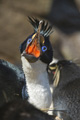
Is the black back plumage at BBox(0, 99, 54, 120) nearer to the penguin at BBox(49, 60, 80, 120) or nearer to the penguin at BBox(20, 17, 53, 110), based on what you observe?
the penguin at BBox(20, 17, 53, 110)

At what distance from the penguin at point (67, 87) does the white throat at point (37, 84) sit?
0.31 meters

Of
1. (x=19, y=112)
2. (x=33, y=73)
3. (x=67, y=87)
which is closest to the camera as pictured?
(x=19, y=112)

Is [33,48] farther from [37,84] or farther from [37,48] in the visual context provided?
[37,84]

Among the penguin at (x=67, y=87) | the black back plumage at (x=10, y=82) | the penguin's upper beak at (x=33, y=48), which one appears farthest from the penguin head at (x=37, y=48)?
the penguin at (x=67, y=87)

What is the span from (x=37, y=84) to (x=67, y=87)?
20.3 inches

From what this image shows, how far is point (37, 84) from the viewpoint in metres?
3.16

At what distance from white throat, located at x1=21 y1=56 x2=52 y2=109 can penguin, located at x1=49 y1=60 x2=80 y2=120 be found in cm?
31

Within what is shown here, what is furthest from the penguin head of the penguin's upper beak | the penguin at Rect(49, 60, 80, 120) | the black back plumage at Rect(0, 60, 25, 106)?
the penguin at Rect(49, 60, 80, 120)

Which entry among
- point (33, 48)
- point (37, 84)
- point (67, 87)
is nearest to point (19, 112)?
point (33, 48)

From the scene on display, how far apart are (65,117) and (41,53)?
2.47 feet

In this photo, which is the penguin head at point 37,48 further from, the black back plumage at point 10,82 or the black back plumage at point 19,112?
the black back plumage at point 19,112

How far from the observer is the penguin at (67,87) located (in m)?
3.31

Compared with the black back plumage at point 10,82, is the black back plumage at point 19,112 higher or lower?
lower

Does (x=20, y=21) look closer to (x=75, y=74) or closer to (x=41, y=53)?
(x=75, y=74)
